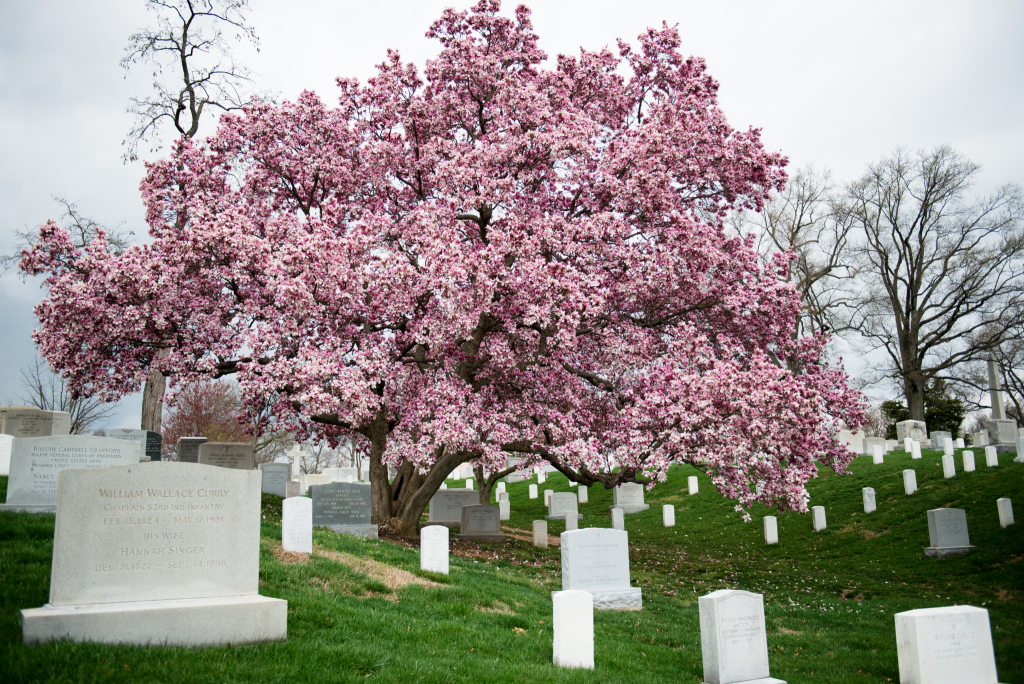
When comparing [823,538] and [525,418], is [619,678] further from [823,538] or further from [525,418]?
[823,538]

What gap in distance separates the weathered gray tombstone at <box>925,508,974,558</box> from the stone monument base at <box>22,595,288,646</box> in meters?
16.7

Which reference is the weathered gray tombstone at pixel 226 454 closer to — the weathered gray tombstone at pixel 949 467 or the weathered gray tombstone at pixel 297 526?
the weathered gray tombstone at pixel 297 526

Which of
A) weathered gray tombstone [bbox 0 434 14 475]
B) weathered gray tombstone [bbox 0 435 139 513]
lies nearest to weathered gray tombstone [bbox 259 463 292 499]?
weathered gray tombstone [bbox 0 434 14 475]

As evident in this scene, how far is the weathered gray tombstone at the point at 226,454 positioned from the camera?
16109 mm

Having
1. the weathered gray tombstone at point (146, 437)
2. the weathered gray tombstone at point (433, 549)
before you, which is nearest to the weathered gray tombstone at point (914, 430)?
the weathered gray tombstone at point (433, 549)

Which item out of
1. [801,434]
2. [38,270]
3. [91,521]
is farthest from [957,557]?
[38,270]

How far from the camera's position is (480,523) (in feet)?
67.4

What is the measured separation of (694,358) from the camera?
14.3m

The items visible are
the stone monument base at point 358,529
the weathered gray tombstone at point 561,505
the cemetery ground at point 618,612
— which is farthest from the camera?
the weathered gray tombstone at point 561,505

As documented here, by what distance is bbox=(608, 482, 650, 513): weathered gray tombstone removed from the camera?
2741cm

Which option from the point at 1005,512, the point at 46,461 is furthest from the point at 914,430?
the point at 46,461

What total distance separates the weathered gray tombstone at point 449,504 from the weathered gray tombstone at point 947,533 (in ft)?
45.0

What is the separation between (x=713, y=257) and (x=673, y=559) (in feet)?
28.6

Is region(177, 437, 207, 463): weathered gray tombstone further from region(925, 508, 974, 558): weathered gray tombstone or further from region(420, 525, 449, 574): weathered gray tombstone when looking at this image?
region(925, 508, 974, 558): weathered gray tombstone
